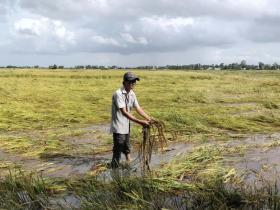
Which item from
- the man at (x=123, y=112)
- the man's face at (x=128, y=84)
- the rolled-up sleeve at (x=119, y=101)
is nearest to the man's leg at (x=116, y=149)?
the man at (x=123, y=112)

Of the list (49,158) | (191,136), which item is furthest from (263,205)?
(191,136)

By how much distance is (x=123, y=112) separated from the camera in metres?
7.25

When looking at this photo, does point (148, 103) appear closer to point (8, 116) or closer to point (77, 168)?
point (8, 116)

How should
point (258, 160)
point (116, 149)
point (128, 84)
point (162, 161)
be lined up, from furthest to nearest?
point (258, 160), point (162, 161), point (116, 149), point (128, 84)

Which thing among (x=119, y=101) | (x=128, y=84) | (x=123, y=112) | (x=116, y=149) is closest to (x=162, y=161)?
(x=116, y=149)

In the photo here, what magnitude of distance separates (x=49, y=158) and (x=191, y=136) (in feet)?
10.6

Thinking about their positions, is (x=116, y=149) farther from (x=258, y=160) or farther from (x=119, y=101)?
(x=258, y=160)

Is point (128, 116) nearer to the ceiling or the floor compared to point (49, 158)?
nearer to the ceiling

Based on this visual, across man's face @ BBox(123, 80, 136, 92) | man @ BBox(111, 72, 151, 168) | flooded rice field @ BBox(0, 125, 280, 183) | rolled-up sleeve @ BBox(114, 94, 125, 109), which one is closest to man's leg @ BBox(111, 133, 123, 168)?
man @ BBox(111, 72, 151, 168)

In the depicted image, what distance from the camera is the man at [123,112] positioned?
284 inches

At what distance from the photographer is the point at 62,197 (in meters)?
6.01

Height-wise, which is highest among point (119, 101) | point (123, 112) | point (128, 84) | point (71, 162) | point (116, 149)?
point (128, 84)

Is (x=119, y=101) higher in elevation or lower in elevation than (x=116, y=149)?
higher

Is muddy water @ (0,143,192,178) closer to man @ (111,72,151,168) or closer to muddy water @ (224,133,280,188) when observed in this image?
man @ (111,72,151,168)
